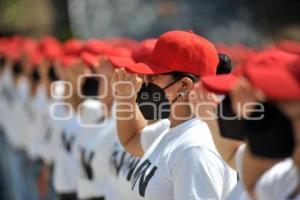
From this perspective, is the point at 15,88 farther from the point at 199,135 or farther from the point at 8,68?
the point at 199,135

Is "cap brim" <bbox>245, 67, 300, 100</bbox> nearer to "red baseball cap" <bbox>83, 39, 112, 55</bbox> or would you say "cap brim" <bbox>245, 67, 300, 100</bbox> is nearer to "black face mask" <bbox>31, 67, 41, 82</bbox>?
"red baseball cap" <bbox>83, 39, 112, 55</bbox>

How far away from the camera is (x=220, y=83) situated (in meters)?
4.08

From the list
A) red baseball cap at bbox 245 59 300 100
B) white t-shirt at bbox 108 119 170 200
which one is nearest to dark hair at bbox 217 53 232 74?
white t-shirt at bbox 108 119 170 200

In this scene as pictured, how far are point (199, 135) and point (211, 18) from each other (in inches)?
805

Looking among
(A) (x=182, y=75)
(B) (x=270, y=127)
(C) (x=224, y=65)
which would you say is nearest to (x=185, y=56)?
(A) (x=182, y=75)

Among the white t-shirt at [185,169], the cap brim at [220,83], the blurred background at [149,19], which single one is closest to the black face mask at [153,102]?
the white t-shirt at [185,169]

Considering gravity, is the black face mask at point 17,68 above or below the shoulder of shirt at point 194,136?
below

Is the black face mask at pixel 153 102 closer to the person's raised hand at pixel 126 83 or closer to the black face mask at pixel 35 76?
the person's raised hand at pixel 126 83

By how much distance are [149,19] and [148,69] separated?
20499 millimetres

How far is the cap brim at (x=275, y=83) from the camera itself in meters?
3.38

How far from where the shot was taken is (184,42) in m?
4.93

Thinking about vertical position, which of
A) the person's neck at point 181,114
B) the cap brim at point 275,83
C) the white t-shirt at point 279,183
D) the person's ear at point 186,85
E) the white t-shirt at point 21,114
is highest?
the cap brim at point 275,83

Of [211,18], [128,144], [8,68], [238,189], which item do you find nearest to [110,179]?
[128,144]

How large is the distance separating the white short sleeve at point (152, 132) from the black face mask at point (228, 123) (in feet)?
3.74
